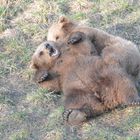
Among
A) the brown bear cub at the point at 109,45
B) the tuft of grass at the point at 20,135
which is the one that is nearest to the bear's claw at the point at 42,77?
the brown bear cub at the point at 109,45

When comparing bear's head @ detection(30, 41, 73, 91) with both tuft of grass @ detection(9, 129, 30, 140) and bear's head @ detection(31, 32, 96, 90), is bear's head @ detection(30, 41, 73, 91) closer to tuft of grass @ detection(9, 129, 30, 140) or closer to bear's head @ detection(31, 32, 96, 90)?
bear's head @ detection(31, 32, 96, 90)

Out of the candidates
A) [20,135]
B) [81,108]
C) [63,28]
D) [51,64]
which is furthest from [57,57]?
[20,135]

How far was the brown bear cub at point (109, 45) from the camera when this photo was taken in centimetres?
694

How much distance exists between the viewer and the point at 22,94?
293 inches

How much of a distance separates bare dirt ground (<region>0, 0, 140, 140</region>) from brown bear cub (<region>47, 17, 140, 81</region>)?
1.87ft

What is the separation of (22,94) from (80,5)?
2.26m

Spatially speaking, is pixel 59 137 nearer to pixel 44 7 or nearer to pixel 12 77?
pixel 12 77

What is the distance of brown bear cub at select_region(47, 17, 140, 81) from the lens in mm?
6937

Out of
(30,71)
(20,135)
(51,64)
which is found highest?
(51,64)

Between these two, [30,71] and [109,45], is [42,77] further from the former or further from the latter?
[109,45]

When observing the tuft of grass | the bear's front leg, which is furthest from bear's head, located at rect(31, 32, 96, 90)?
the tuft of grass

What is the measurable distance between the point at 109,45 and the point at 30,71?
50.5 inches

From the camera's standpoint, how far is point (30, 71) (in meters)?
7.80

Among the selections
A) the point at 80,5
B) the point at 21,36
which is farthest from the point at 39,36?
the point at 80,5
